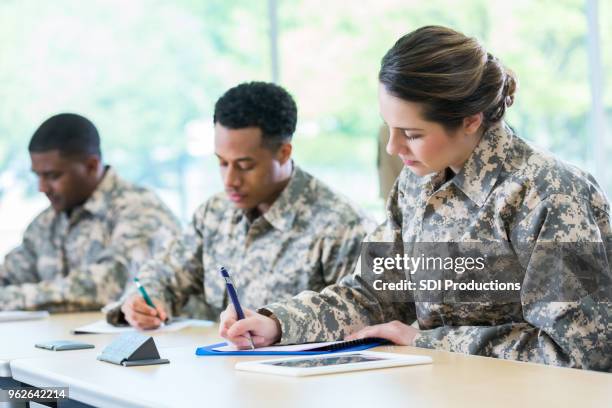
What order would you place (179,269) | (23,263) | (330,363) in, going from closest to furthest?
(330,363), (179,269), (23,263)

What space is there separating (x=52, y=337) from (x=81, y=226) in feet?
4.19

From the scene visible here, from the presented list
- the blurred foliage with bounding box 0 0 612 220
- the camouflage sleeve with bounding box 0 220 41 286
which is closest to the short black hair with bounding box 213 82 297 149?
the camouflage sleeve with bounding box 0 220 41 286

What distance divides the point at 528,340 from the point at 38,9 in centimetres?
456

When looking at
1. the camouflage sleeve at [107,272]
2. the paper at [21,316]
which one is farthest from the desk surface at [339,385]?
the camouflage sleeve at [107,272]

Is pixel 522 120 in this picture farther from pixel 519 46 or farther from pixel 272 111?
pixel 272 111

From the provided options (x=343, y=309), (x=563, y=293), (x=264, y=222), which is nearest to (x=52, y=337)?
(x=264, y=222)

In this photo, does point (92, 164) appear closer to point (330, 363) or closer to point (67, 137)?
point (67, 137)

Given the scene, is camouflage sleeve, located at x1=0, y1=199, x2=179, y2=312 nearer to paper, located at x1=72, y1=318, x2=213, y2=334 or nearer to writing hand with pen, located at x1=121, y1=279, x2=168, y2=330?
paper, located at x1=72, y1=318, x2=213, y2=334

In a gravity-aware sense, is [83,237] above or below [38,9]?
below

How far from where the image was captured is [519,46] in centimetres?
521

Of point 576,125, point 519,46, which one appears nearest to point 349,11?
point 519,46

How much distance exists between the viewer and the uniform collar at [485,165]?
2225 millimetres

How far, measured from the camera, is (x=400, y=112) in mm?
2213

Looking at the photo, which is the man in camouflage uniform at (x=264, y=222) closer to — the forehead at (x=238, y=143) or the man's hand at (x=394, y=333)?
the forehead at (x=238, y=143)
